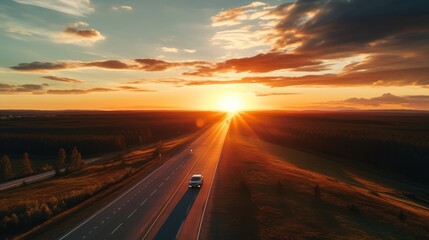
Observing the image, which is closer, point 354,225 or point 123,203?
point 354,225

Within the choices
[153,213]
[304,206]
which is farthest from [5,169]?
[304,206]

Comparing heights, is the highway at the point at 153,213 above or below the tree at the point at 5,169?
above

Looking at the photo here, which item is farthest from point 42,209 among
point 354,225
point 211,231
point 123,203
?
point 354,225

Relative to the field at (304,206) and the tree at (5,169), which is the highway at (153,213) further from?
the tree at (5,169)

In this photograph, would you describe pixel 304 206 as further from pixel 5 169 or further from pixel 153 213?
pixel 5 169

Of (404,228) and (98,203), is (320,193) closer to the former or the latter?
(404,228)

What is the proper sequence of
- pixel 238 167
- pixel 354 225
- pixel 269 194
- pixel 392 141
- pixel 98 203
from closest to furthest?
pixel 354 225 → pixel 98 203 → pixel 269 194 → pixel 238 167 → pixel 392 141

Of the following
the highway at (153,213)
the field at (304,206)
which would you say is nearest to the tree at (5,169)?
the highway at (153,213)

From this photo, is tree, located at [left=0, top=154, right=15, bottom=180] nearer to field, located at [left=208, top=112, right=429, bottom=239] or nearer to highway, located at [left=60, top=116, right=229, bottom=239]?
highway, located at [left=60, top=116, right=229, bottom=239]
